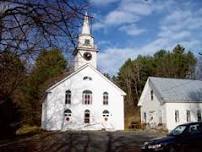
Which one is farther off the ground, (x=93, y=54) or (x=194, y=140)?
(x=93, y=54)

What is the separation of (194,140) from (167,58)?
5357 cm

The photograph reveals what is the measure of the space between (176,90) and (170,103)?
12.7 ft

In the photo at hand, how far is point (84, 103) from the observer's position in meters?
39.8

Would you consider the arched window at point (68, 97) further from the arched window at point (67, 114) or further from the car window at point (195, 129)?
the car window at point (195, 129)

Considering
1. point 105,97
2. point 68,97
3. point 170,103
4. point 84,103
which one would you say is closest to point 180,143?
point 170,103

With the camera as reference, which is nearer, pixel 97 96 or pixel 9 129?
pixel 9 129

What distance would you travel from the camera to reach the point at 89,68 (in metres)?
40.8

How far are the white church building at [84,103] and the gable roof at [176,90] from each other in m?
5.30

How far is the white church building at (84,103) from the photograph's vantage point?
38.2m

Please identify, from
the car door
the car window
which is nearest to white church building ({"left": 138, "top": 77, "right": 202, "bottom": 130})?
the car window

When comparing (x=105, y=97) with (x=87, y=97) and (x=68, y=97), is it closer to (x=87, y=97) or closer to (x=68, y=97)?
(x=87, y=97)

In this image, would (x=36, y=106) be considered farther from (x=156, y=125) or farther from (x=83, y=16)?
(x=83, y=16)

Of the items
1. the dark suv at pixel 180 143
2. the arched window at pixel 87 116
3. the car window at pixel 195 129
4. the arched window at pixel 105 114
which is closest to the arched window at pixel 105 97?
the arched window at pixel 105 114

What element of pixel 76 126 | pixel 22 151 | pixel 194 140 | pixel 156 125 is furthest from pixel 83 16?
pixel 156 125
